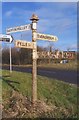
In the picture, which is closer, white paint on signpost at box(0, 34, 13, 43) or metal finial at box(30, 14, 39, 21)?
white paint on signpost at box(0, 34, 13, 43)

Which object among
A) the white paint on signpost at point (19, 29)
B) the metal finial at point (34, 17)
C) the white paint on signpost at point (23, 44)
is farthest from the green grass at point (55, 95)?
the metal finial at point (34, 17)

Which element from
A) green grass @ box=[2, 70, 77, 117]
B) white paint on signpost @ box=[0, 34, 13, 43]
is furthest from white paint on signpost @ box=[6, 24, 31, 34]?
green grass @ box=[2, 70, 77, 117]

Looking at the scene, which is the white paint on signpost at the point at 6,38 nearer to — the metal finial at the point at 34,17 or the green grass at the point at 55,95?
the metal finial at the point at 34,17

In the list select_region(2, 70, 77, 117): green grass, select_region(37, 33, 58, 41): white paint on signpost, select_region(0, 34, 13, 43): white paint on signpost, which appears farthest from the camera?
select_region(2, 70, 77, 117): green grass

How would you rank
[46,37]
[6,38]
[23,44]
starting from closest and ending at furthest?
[6,38], [23,44], [46,37]

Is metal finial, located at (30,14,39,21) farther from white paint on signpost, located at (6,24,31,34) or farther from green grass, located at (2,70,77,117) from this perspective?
green grass, located at (2,70,77,117)

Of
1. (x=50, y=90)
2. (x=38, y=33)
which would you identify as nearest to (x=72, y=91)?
(x=50, y=90)

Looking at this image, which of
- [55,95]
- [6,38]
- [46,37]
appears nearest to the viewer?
[6,38]

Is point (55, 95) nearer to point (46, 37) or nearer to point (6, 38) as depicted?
point (46, 37)

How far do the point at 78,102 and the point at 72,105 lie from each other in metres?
0.35

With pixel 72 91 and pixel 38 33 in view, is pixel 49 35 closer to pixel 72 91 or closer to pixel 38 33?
pixel 38 33

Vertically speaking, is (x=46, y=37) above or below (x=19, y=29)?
below

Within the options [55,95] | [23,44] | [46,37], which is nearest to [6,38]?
[23,44]

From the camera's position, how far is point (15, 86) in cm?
747
